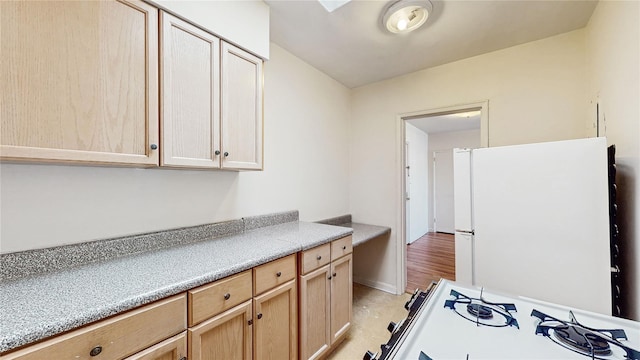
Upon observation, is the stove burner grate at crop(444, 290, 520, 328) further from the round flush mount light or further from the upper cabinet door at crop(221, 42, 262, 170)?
the round flush mount light

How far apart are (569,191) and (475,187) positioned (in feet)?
1.43

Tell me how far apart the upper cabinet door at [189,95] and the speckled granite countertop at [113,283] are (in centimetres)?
48

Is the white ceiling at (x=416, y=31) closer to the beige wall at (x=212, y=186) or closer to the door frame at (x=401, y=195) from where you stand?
the beige wall at (x=212, y=186)

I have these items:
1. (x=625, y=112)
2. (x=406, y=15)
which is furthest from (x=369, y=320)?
(x=406, y=15)

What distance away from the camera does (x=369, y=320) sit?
7.39ft

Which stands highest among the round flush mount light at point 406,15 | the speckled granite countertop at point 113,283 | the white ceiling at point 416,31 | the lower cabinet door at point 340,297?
the white ceiling at point 416,31

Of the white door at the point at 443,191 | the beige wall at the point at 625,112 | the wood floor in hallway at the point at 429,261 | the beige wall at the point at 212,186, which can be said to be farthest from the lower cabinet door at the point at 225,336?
the white door at the point at 443,191

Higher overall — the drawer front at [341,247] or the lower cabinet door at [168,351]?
the drawer front at [341,247]

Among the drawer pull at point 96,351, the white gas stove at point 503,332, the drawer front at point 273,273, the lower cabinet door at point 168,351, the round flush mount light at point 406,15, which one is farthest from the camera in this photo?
the round flush mount light at point 406,15

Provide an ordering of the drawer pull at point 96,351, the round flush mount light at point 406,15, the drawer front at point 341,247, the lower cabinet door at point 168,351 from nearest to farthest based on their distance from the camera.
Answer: the drawer pull at point 96,351
the lower cabinet door at point 168,351
the round flush mount light at point 406,15
the drawer front at point 341,247

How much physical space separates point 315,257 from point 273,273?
332 mm

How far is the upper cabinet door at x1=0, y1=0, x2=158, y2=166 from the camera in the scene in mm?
849

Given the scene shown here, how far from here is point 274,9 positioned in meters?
1.71

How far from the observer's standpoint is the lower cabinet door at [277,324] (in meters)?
1.25
